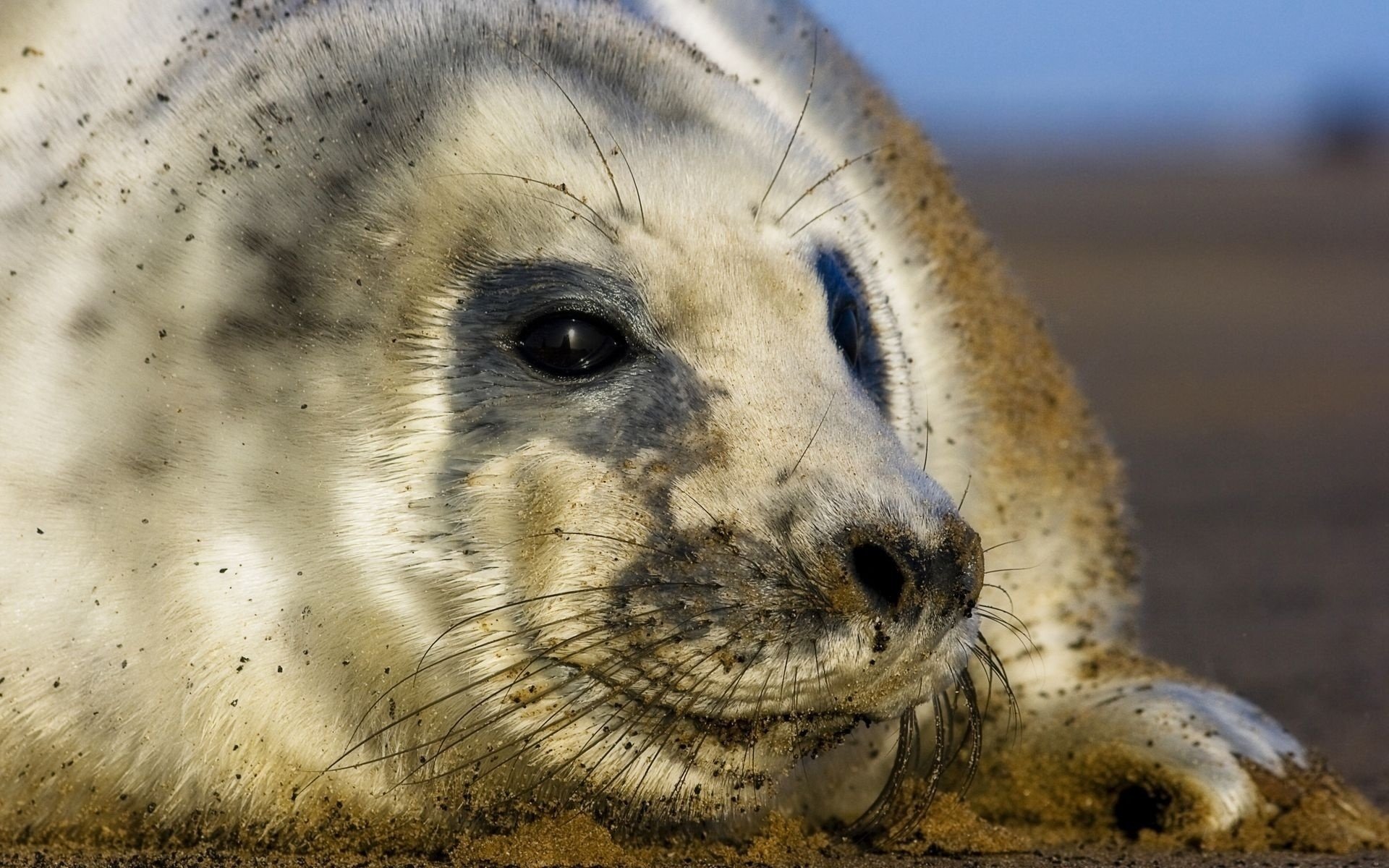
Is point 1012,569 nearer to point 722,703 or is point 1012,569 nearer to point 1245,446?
point 722,703

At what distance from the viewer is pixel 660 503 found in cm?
275

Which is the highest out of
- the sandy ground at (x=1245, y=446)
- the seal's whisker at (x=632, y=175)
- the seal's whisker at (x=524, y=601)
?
the sandy ground at (x=1245, y=446)

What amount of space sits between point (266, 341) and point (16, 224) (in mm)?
565

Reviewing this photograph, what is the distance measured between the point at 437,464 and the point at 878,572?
68cm

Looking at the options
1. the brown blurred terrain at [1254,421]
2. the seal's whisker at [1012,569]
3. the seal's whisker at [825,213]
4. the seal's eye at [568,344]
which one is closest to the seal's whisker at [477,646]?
the seal's eye at [568,344]

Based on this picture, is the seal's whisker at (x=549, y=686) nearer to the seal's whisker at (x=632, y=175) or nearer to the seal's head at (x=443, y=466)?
the seal's head at (x=443, y=466)

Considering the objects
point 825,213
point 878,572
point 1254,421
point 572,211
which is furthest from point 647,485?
point 1254,421

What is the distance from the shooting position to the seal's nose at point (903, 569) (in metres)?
2.64

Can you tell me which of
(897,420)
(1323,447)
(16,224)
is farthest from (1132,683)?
(1323,447)

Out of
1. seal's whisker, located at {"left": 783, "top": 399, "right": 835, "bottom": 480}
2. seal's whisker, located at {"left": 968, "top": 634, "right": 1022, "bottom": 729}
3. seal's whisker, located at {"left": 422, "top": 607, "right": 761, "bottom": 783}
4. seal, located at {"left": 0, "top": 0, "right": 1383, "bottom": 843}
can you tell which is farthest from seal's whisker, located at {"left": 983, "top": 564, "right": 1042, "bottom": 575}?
seal's whisker, located at {"left": 422, "top": 607, "right": 761, "bottom": 783}

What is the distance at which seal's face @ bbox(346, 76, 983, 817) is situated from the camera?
A: 2.68m

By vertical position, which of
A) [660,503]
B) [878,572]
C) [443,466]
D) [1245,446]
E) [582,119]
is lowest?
[878,572]

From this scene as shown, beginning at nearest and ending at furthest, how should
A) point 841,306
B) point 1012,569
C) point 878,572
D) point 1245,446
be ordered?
point 878,572 < point 841,306 < point 1012,569 < point 1245,446

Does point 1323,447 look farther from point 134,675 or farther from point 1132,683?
point 134,675
